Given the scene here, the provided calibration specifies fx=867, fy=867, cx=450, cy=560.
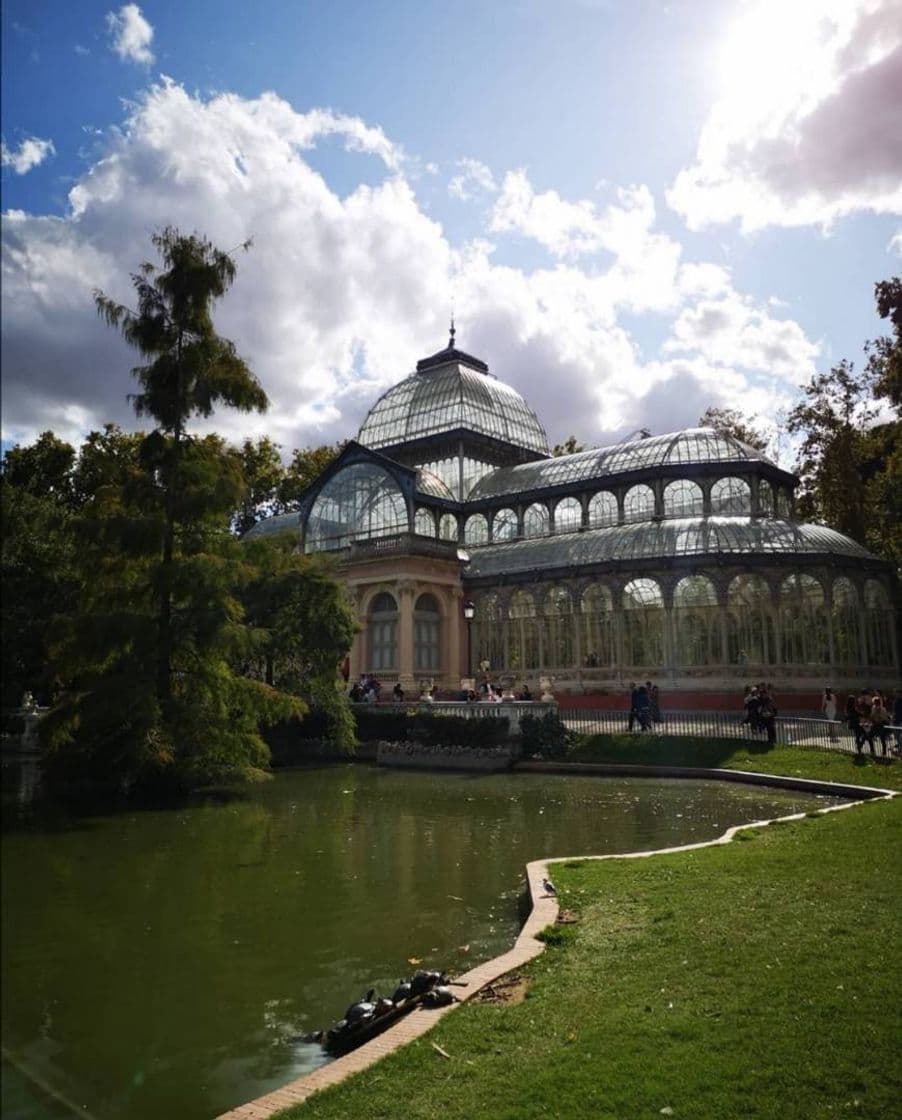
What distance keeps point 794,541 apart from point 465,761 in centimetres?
1644

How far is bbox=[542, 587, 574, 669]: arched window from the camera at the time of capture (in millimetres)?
35844

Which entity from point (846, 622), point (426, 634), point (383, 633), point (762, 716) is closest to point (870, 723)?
point (762, 716)

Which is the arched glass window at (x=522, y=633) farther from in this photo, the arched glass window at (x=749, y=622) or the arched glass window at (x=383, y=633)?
the arched glass window at (x=749, y=622)

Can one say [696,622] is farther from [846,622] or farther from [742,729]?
[742,729]

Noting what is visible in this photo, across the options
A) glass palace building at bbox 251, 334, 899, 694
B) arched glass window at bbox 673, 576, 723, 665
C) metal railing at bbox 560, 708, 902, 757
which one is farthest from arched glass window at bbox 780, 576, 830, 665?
metal railing at bbox 560, 708, 902, 757

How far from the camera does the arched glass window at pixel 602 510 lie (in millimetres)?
39625

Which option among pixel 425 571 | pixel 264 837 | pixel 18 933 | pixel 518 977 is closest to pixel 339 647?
pixel 425 571

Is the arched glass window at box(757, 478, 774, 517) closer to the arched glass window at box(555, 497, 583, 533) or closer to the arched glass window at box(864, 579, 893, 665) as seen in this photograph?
the arched glass window at box(864, 579, 893, 665)

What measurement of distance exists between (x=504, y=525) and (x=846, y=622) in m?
16.5

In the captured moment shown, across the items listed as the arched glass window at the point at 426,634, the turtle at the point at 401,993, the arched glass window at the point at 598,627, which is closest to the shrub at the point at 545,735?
the arched glass window at the point at 598,627

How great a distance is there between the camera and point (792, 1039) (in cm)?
504

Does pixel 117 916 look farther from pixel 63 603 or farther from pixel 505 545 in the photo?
pixel 505 545

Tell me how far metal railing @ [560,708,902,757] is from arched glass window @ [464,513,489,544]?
15208 millimetres

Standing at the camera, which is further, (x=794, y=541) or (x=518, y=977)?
(x=794, y=541)
